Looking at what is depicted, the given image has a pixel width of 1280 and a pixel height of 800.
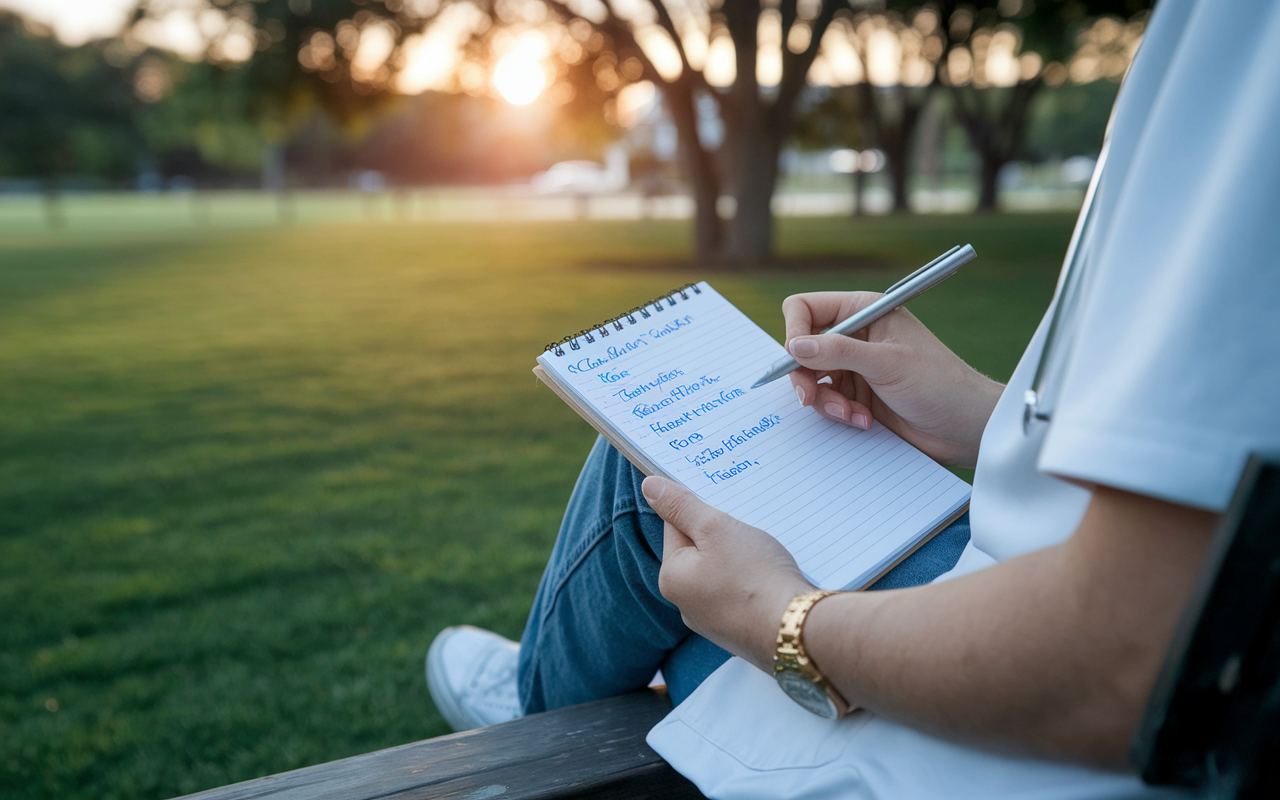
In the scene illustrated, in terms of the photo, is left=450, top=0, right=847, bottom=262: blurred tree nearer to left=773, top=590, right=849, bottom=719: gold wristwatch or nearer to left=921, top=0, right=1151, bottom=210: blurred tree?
left=921, top=0, right=1151, bottom=210: blurred tree

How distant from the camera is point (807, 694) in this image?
2.80ft

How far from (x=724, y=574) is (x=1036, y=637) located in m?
0.32

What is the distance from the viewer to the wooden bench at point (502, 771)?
0.96 meters

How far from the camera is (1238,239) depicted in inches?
23.1

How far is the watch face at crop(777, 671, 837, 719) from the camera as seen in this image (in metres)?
0.84

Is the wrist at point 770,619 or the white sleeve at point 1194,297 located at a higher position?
the white sleeve at point 1194,297

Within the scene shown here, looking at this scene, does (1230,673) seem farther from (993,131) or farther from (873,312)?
(993,131)

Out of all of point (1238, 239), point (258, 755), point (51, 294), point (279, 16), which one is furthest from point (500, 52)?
point (1238, 239)

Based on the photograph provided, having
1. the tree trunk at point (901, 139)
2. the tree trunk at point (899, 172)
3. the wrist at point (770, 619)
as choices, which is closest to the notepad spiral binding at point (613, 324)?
the wrist at point (770, 619)

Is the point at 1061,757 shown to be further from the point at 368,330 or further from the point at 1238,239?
the point at 368,330

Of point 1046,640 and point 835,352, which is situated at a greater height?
point 835,352

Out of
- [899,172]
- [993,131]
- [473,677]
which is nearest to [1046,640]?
[473,677]

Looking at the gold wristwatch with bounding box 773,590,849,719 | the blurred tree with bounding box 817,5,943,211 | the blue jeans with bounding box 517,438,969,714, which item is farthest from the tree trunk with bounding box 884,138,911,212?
the gold wristwatch with bounding box 773,590,849,719

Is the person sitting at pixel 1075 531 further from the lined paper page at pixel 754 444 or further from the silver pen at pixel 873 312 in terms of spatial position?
the silver pen at pixel 873 312
